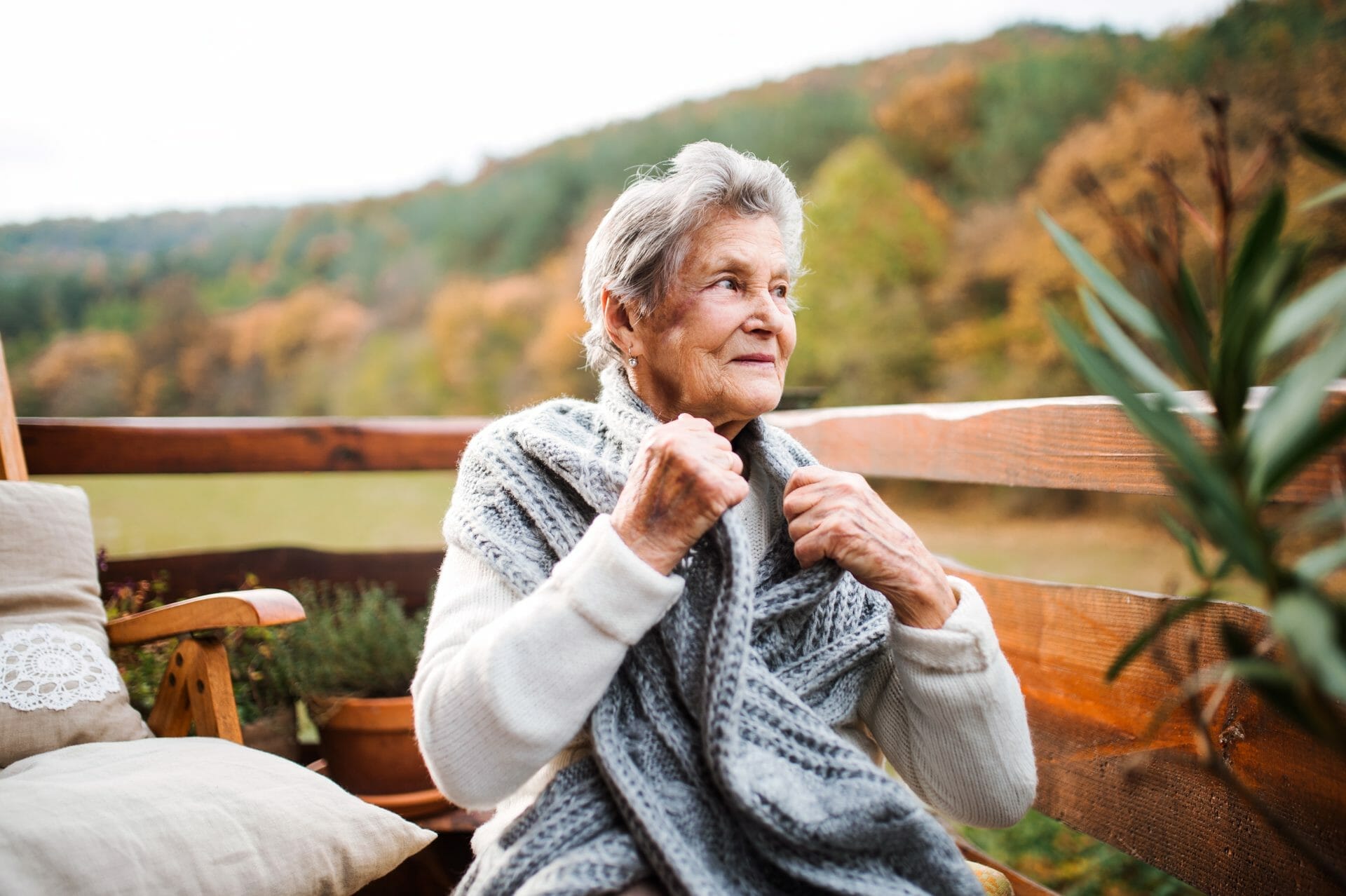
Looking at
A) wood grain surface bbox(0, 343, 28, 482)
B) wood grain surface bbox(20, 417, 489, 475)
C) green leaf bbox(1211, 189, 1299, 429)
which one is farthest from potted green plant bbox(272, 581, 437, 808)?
green leaf bbox(1211, 189, 1299, 429)

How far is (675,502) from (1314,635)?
76 centimetres

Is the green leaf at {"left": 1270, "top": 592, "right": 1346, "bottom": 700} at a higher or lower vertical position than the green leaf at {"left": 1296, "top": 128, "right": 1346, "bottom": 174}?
lower

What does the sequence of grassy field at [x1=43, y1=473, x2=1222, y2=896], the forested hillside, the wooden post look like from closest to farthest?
the wooden post → grassy field at [x1=43, y1=473, x2=1222, y2=896] → the forested hillside

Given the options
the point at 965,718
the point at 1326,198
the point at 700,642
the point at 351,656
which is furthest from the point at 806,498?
the point at 351,656

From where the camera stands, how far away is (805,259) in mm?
5441

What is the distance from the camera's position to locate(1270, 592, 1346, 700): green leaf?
0.42 metres

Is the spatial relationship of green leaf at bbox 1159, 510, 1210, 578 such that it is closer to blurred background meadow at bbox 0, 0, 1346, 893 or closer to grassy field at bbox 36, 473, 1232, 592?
blurred background meadow at bbox 0, 0, 1346, 893

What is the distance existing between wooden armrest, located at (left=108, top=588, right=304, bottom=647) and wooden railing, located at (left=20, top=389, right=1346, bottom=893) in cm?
76

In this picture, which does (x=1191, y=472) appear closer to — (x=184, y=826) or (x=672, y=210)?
(x=672, y=210)

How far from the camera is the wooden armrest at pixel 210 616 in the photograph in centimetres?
154

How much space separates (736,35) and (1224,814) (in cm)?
592

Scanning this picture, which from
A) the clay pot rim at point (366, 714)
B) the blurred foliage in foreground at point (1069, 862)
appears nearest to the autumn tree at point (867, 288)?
the blurred foliage in foreground at point (1069, 862)

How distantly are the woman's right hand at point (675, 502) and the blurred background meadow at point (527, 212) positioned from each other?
290 cm

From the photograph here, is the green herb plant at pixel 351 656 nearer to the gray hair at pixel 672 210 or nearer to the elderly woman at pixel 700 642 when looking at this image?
the elderly woman at pixel 700 642
